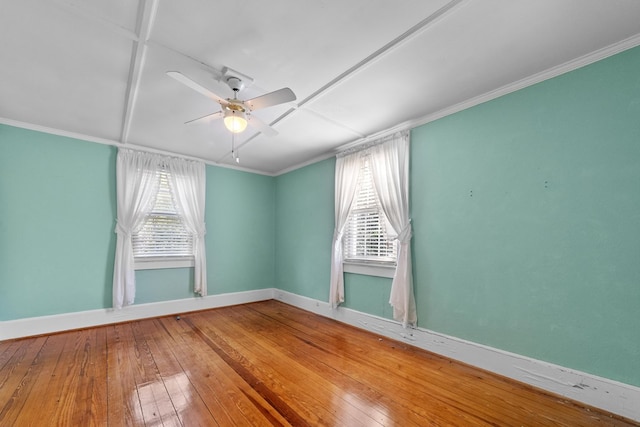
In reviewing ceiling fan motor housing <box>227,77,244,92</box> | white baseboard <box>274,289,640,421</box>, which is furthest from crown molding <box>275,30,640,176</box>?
white baseboard <box>274,289,640,421</box>

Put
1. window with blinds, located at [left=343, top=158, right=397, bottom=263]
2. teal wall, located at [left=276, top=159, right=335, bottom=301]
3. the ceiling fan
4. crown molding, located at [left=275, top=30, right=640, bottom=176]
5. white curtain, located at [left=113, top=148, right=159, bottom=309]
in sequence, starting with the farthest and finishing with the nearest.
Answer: teal wall, located at [left=276, top=159, right=335, bottom=301] < white curtain, located at [left=113, top=148, right=159, bottom=309] < window with blinds, located at [left=343, top=158, right=397, bottom=263] < the ceiling fan < crown molding, located at [left=275, top=30, right=640, bottom=176]

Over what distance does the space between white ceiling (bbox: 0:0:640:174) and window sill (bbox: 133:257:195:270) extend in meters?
2.14

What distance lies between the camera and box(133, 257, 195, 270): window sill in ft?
13.3

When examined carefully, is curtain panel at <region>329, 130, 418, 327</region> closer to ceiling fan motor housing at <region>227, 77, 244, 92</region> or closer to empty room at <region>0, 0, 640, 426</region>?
empty room at <region>0, 0, 640, 426</region>

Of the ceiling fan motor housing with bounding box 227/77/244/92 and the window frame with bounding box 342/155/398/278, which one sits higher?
the ceiling fan motor housing with bounding box 227/77/244/92

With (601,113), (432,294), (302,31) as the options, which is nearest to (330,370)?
(432,294)

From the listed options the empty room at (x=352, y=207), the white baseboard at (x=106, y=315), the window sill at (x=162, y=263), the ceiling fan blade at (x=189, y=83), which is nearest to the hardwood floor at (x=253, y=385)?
the empty room at (x=352, y=207)

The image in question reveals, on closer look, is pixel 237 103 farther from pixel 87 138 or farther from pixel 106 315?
pixel 106 315

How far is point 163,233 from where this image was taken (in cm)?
430

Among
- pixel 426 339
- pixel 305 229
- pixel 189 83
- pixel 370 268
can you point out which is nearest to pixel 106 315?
pixel 305 229

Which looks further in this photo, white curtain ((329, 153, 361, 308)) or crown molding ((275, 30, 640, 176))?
white curtain ((329, 153, 361, 308))

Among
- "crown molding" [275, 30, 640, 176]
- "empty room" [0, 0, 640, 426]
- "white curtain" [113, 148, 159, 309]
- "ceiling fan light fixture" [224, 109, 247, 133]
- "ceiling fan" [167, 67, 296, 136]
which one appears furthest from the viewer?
"white curtain" [113, 148, 159, 309]

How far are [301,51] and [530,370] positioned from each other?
10.6 feet

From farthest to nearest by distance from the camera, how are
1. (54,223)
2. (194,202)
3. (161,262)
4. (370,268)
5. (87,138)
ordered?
(194,202)
(161,262)
(87,138)
(370,268)
(54,223)
